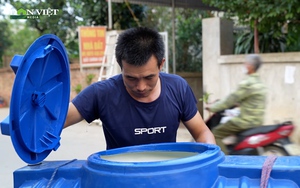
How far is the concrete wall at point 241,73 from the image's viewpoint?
593cm

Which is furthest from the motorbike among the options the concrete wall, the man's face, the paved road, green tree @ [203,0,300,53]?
the man's face

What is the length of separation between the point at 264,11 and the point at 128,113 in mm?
4455

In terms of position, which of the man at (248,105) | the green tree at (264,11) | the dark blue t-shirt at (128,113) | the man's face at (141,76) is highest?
the green tree at (264,11)

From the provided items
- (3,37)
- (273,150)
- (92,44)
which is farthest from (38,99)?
(3,37)

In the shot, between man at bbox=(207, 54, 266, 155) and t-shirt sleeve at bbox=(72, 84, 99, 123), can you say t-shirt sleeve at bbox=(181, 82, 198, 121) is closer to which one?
t-shirt sleeve at bbox=(72, 84, 99, 123)

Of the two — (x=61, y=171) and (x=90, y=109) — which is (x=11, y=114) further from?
(x=90, y=109)

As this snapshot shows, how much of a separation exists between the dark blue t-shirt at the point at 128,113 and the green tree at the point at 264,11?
415cm

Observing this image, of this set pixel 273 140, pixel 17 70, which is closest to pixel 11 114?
pixel 17 70

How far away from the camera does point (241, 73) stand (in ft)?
22.0

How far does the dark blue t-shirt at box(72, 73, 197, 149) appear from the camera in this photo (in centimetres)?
177

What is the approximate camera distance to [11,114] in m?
1.33

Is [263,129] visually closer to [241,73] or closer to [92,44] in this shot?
[241,73]

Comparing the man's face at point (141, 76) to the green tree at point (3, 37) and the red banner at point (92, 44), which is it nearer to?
the red banner at point (92, 44)

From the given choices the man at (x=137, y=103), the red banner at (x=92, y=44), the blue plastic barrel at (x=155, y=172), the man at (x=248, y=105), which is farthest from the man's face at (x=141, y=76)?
the red banner at (x=92, y=44)
